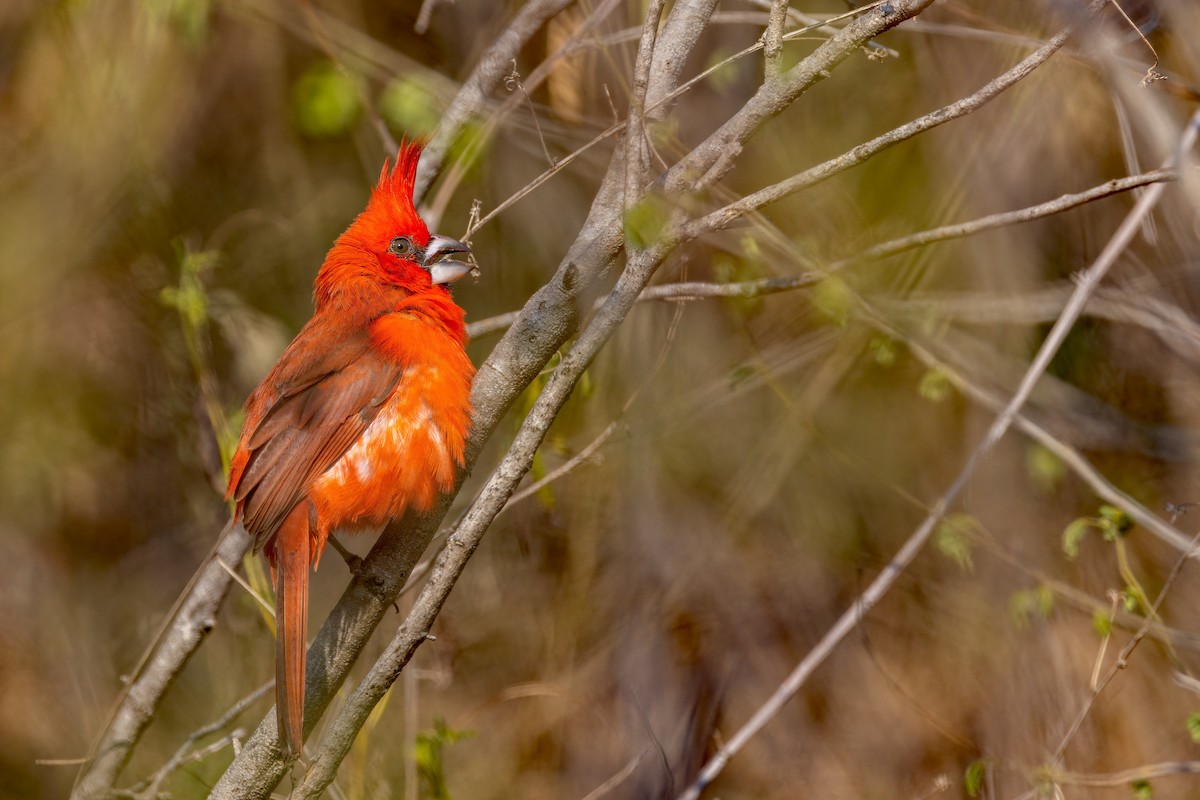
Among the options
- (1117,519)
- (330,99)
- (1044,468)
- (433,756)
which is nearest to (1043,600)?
(1117,519)

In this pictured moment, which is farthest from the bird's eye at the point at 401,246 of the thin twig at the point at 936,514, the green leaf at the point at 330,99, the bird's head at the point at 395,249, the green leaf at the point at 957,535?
the green leaf at the point at 957,535

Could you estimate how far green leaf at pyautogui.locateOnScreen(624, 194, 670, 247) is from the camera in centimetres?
241

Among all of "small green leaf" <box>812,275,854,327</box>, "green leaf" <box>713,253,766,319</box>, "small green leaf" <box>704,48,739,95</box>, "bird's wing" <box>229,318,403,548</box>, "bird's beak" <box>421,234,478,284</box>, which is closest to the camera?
"small green leaf" <box>812,275,854,327</box>

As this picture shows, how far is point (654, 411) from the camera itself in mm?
5480

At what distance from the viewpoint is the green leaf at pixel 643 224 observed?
2.41 meters

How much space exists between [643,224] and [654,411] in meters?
3.09

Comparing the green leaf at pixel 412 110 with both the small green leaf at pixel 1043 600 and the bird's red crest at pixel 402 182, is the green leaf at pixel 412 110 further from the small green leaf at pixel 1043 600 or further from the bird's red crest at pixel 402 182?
the small green leaf at pixel 1043 600

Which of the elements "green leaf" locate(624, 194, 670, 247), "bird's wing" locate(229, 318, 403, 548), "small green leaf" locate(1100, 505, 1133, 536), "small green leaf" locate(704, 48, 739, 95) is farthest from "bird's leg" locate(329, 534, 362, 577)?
"small green leaf" locate(704, 48, 739, 95)

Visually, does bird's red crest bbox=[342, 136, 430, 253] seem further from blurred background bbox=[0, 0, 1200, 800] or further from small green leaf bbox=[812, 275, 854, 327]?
small green leaf bbox=[812, 275, 854, 327]

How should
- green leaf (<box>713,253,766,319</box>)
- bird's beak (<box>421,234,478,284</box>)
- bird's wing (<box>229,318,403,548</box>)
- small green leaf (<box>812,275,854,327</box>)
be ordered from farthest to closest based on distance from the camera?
green leaf (<box>713,253,766,319</box>), bird's beak (<box>421,234,478,284</box>), bird's wing (<box>229,318,403,548</box>), small green leaf (<box>812,275,854,327</box>)

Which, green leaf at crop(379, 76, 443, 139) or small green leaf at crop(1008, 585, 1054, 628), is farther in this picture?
small green leaf at crop(1008, 585, 1054, 628)

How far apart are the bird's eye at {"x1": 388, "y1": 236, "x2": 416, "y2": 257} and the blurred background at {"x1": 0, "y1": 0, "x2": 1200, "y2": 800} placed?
17.6 inches

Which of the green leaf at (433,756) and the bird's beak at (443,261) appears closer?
the green leaf at (433,756)

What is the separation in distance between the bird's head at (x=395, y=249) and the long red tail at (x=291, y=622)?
0.85 metres
